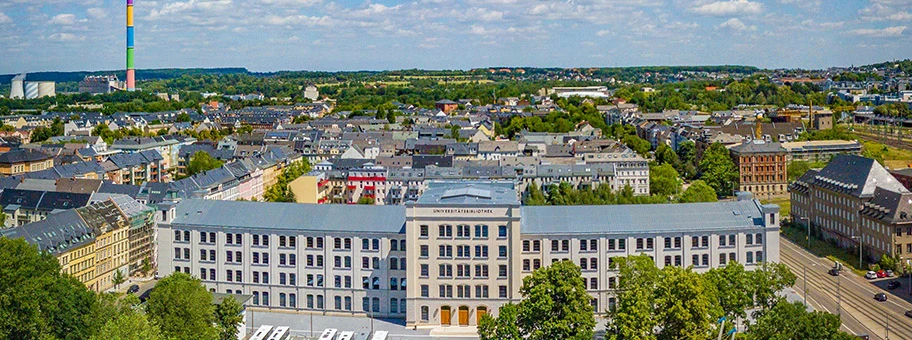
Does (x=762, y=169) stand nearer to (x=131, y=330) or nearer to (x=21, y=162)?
(x=21, y=162)

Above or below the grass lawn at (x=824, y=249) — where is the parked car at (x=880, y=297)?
below

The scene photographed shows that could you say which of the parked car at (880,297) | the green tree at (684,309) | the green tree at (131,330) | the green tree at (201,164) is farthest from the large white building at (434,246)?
the green tree at (201,164)

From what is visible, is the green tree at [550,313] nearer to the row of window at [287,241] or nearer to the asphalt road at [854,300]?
the row of window at [287,241]

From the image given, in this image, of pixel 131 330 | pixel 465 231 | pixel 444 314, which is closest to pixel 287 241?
pixel 444 314

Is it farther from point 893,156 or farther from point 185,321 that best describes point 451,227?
point 893,156

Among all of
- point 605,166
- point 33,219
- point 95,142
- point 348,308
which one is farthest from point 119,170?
point 348,308

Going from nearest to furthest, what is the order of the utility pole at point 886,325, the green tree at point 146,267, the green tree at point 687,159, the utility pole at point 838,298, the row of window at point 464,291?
the utility pole at point 886,325 → the row of window at point 464,291 → the utility pole at point 838,298 → the green tree at point 146,267 → the green tree at point 687,159
